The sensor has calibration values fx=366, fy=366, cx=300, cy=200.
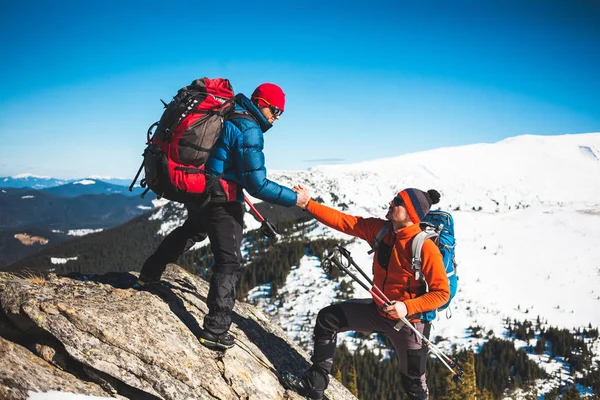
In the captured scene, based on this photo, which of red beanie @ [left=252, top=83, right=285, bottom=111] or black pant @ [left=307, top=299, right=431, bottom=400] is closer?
red beanie @ [left=252, top=83, right=285, bottom=111]

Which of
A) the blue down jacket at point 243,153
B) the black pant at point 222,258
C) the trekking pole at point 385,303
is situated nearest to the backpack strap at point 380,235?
the trekking pole at point 385,303

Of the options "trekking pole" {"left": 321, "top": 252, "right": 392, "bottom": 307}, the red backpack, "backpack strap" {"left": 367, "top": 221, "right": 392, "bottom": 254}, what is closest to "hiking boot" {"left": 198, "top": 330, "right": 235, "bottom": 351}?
"trekking pole" {"left": 321, "top": 252, "right": 392, "bottom": 307}

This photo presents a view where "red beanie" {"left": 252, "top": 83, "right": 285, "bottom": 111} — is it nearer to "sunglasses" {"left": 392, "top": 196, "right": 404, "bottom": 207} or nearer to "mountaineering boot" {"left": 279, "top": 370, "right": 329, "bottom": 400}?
"sunglasses" {"left": 392, "top": 196, "right": 404, "bottom": 207}

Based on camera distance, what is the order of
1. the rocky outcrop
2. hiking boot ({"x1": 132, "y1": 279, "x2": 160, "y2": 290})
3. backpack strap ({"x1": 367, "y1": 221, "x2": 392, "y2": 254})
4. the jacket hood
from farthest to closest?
hiking boot ({"x1": 132, "y1": 279, "x2": 160, "y2": 290}) → backpack strap ({"x1": 367, "y1": 221, "x2": 392, "y2": 254}) → the jacket hood → the rocky outcrop

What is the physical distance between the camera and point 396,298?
670cm

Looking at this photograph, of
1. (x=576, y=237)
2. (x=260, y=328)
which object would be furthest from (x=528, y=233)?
(x=260, y=328)

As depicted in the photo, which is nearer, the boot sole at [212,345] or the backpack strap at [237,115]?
the backpack strap at [237,115]

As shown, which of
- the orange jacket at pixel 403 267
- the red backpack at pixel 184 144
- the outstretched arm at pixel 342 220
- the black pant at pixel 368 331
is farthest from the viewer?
the outstretched arm at pixel 342 220

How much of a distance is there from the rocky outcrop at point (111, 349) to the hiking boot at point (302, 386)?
13 cm

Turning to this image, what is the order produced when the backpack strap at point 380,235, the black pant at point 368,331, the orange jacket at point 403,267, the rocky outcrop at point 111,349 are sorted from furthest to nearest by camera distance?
the backpack strap at point 380,235 → the black pant at point 368,331 → the orange jacket at point 403,267 → the rocky outcrop at point 111,349

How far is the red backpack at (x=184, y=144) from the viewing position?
5.83 metres

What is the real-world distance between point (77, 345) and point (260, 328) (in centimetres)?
473

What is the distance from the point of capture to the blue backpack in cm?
628

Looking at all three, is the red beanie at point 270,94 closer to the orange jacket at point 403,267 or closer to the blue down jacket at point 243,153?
the blue down jacket at point 243,153
